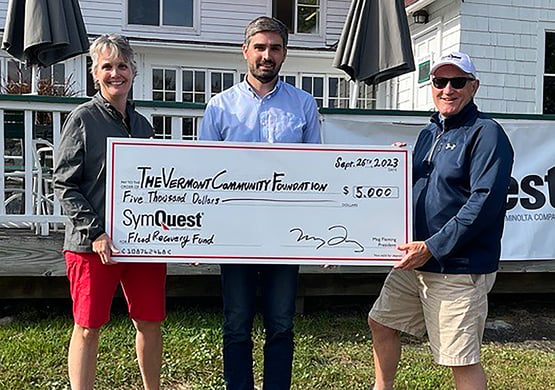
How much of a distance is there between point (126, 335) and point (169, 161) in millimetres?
1787

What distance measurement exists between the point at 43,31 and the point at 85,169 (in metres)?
3.02

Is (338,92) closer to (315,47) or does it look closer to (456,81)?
(315,47)

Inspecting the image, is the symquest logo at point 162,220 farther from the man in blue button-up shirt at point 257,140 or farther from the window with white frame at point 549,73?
the window with white frame at point 549,73

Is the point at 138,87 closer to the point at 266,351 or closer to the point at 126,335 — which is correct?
the point at 126,335

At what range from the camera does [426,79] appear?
9180 mm

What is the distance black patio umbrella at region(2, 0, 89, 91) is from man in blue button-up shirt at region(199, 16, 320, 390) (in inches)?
118

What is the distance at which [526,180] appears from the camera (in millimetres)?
4559

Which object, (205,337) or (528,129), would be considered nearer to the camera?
(205,337)

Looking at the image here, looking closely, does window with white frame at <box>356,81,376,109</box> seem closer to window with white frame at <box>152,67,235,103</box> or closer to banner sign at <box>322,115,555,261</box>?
window with white frame at <box>152,67,235,103</box>

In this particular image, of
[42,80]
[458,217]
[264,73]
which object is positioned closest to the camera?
[458,217]

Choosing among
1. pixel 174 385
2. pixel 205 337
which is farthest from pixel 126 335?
pixel 174 385

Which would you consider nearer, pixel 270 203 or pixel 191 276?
pixel 270 203

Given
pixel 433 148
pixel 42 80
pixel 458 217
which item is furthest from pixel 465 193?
pixel 42 80

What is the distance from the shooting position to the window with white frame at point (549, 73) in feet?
29.6
